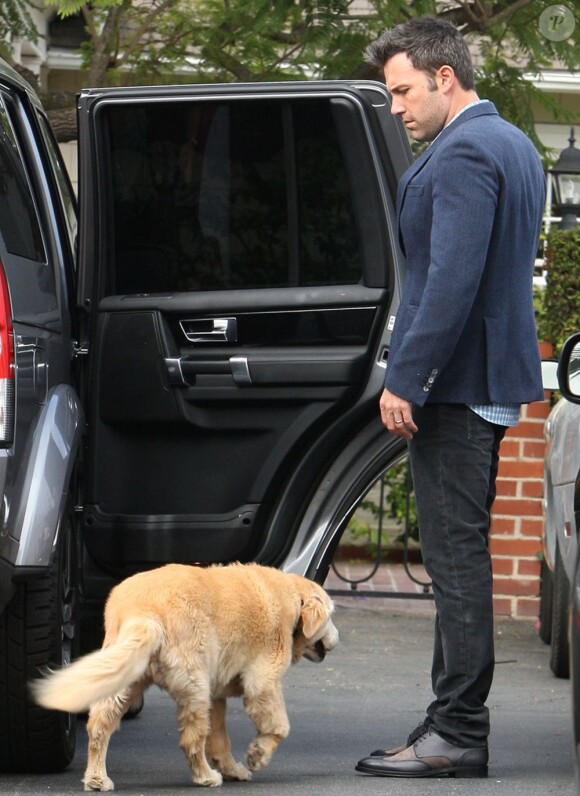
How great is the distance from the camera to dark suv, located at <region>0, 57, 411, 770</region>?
14.6ft

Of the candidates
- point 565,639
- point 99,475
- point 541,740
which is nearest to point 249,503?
point 99,475

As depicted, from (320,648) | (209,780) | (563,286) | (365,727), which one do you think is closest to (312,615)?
(320,648)

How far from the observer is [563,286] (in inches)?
312

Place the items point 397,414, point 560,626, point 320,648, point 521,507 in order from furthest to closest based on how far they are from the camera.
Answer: point 521,507
point 560,626
point 320,648
point 397,414

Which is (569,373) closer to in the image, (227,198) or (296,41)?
(227,198)

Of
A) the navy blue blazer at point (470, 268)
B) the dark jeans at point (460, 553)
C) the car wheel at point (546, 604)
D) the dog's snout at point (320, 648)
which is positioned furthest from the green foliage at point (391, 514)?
the navy blue blazer at point (470, 268)

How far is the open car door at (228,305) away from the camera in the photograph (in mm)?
4477

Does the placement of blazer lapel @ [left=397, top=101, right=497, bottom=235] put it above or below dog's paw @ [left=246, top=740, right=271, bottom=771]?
above

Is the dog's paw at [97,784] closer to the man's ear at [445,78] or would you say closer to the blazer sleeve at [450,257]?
the blazer sleeve at [450,257]

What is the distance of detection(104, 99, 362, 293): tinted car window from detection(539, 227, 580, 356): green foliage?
11.8ft

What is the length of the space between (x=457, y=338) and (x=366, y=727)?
1910mm

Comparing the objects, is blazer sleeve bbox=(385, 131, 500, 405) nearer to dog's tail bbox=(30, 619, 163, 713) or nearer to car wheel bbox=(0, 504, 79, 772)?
dog's tail bbox=(30, 619, 163, 713)

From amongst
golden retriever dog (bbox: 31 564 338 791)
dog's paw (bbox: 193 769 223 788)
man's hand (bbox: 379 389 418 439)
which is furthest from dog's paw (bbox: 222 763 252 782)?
man's hand (bbox: 379 389 418 439)

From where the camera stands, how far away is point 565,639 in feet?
20.0
